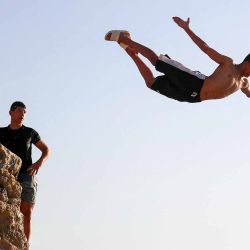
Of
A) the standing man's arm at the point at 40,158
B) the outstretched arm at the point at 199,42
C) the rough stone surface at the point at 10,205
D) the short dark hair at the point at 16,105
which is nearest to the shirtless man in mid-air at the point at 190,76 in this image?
the outstretched arm at the point at 199,42

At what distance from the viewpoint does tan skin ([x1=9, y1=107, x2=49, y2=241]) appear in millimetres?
7758

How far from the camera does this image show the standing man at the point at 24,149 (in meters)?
7.77

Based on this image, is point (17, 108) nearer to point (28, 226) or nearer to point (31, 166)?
point (31, 166)

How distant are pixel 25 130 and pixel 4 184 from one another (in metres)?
1.39

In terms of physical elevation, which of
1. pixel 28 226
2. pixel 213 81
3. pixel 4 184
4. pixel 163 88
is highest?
pixel 213 81

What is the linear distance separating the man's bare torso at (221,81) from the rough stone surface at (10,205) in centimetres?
325

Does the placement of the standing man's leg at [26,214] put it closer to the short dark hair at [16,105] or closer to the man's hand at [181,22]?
the short dark hair at [16,105]

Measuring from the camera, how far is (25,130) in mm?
8180

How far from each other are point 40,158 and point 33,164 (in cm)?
31

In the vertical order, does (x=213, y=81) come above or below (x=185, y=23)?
below

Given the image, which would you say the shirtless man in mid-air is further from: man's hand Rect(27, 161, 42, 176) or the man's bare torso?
man's hand Rect(27, 161, 42, 176)

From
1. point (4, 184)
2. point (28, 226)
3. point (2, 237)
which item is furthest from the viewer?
point (28, 226)

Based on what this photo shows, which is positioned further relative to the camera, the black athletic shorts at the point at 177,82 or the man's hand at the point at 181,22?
the black athletic shorts at the point at 177,82

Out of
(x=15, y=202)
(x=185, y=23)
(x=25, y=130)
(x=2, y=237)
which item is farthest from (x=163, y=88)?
(x=2, y=237)
